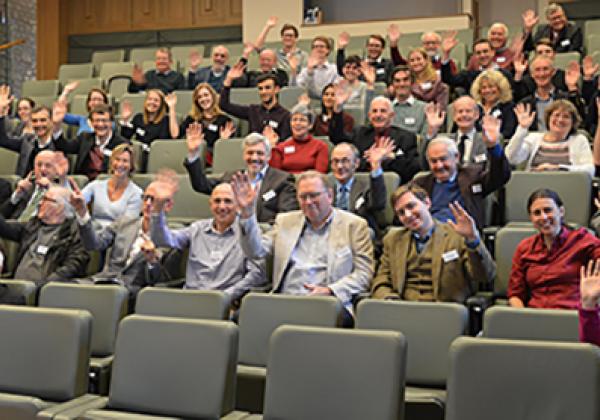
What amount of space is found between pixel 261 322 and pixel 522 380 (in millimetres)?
770

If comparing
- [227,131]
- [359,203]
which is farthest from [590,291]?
[227,131]

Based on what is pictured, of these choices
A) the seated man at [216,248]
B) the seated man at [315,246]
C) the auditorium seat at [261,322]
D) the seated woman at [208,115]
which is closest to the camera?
the auditorium seat at [261,322]

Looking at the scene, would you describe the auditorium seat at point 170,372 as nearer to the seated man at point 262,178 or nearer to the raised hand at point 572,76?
the seated man at point 262,178

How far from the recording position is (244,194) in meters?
2.36

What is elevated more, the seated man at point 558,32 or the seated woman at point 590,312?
the seated man at point 558,32

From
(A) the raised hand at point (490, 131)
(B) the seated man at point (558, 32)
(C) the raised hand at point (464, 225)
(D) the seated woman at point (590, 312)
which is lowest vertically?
(D) the seated woman at point (590, 312)

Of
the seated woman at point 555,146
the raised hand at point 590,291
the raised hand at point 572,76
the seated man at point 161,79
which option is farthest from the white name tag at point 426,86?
the raised hand at point 590,291

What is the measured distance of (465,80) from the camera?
4.45m

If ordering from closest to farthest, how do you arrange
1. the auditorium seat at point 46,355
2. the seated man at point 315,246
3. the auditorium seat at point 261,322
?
the auditorium seat at point 46,355 → the auditorium seat at point 261,322 → the seated man at point 315,246

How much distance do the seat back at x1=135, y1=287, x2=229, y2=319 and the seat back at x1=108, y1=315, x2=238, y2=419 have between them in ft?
1.07

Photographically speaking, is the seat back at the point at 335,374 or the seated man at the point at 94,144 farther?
the seated man at the point at 94,144

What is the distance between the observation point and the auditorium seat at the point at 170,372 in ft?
5.35

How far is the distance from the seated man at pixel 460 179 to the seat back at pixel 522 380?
4.30 ft

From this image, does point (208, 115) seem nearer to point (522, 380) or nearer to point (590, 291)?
point (590, 291)
